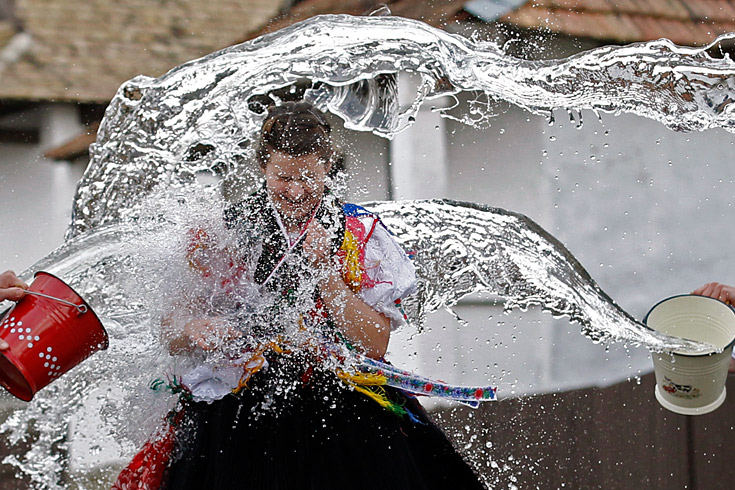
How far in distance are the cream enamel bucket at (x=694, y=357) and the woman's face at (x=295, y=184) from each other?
0.99 metres

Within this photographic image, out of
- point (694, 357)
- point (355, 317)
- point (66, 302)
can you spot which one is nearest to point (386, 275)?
point (355, 317)

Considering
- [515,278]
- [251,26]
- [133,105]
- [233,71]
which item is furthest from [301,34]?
[251,26]

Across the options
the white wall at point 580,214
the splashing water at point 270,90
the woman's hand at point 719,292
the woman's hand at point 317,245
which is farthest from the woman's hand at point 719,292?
the white wall at point 580,214

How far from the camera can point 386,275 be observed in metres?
1.86

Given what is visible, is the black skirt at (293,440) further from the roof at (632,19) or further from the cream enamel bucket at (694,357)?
the roof at (632,19)

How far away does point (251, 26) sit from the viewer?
163 inches

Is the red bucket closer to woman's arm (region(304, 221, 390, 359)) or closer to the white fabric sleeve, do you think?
woman's arm (region(304, 221, 390, 359))

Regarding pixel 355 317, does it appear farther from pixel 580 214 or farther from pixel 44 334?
pixel 580 214

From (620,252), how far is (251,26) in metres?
2.09

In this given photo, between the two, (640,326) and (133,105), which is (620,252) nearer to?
(640,326)

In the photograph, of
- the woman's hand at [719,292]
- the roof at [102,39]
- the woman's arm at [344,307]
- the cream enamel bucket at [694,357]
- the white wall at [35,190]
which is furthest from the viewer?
the roof at [102,39]

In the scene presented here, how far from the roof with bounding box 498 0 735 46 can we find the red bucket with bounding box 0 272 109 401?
9.44 ft

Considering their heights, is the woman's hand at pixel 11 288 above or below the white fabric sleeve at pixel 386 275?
above

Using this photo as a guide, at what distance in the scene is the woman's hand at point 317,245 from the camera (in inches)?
69.1
